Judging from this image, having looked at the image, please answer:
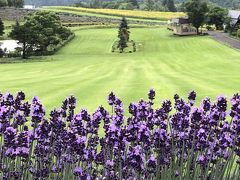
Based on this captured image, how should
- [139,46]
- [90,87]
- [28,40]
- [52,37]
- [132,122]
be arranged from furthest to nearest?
1. [139,46]
2. [52,37]
3. [28,40]
4. [90,87]
5. [132,122]

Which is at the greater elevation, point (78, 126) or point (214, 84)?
point (78, 126)

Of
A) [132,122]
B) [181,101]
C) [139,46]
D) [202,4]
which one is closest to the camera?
[132,122]

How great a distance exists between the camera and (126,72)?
52.3 metres

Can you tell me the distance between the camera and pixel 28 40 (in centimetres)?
8938

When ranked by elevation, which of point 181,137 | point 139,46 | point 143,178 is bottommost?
point 139,46

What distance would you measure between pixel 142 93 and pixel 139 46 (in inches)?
2959

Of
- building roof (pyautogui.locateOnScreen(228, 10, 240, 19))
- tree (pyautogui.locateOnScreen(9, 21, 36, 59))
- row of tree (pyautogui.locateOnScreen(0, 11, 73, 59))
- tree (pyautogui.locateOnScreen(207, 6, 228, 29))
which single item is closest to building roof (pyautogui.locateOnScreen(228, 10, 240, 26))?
building roof (pyautogui.locateOnScreen(228, 10, 240, 19))

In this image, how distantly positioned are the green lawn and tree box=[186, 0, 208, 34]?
26.8ft

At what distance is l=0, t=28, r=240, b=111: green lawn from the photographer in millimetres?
31562

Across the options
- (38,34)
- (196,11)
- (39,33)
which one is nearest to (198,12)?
(196,11)

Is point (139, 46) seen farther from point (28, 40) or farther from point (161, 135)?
point (161, 135)

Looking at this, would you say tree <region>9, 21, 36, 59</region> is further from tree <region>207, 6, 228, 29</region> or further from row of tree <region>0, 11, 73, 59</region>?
tree <region>207, 6, 228, 29</region>

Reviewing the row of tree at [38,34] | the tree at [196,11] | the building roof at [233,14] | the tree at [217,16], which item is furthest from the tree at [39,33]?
the building roof at [233,14]

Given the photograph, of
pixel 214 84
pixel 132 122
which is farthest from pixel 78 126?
pixel 214 84
